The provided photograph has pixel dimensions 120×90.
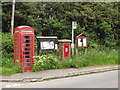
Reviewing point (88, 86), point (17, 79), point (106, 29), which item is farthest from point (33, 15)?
point (88, 86)

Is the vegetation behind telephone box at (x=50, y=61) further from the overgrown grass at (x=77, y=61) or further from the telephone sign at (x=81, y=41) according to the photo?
the telephone sign at (x=81, y=41)

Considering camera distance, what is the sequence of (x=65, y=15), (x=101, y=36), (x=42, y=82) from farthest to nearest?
1. (x=101, y=36)
2. (x=65, y=15)
3. (x=42, y=82)

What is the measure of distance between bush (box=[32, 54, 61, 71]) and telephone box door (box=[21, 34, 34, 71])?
339 millimetres

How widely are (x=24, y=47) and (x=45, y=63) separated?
155 cm

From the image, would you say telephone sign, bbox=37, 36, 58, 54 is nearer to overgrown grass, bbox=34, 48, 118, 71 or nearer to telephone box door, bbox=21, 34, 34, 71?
overgrown grass, bbox=34, 48, 118, 71

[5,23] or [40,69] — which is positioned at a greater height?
[5,23]

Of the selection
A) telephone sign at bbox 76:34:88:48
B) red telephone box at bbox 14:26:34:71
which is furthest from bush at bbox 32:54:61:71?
telephone sign at bbox 76:34:88:48

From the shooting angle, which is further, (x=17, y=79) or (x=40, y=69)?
(x=40, y=69)

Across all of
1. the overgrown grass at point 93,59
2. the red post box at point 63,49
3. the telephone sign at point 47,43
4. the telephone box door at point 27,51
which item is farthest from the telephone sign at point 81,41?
the telephone box door at point 27,51

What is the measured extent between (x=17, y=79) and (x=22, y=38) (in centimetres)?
254

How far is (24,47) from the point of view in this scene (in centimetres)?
999

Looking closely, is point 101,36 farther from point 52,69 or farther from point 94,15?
point 52,69

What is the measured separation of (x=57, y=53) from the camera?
12539 millimetres

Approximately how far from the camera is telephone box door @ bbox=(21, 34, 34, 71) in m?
9.93
